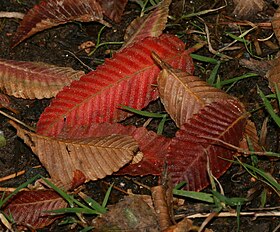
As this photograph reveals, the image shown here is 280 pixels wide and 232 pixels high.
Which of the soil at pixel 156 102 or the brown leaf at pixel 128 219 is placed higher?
the soil at pixel 156 102

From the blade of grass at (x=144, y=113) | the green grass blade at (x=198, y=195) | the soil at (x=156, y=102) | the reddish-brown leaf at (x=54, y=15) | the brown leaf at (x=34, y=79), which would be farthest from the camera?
the reddish-brown leaf at (x=54, y=15)

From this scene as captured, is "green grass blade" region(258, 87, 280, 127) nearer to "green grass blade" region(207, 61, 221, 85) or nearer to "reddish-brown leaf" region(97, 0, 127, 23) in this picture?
"green grass blade" region(207, 61, 221, 85)

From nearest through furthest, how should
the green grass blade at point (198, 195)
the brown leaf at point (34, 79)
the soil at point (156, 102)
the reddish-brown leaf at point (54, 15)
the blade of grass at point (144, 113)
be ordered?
the green grass blade at point (198, 195), the soil at point (156, 102), the blade of grass at point (144, 113), the brown leaf at point (34, 79), the reddish-brown leaf at point (54, 15)

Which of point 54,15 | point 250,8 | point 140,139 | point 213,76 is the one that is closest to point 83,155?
point 140,139

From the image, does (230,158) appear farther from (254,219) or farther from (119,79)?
(119,79)

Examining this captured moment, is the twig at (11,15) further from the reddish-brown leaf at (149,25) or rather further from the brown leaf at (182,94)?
the brown leaf at (182,94)

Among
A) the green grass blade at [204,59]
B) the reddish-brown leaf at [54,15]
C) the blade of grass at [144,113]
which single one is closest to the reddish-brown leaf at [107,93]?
the blade of grass at [144,113]

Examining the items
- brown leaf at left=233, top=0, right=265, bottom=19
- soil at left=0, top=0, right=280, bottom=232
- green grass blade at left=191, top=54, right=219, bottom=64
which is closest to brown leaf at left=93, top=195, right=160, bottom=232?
soil at left=0, top=0, right=280, bottom=232
